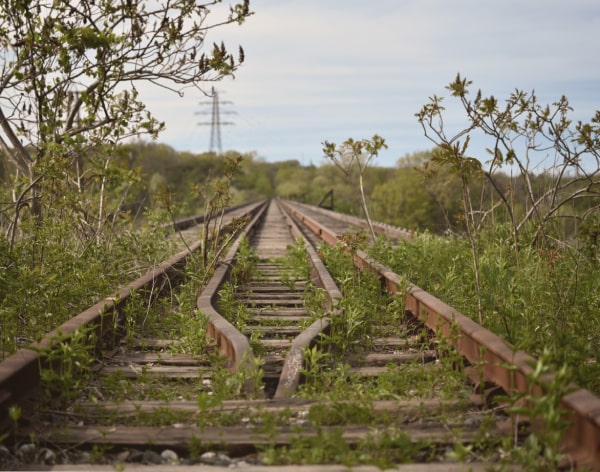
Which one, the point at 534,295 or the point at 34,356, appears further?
the point at 534,295

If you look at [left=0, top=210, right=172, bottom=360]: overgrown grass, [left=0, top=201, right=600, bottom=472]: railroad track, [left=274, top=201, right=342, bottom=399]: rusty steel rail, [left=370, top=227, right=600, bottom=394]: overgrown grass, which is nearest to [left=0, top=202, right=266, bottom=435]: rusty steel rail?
[left=0, top=201, right=600, bottom=472]: railroad track

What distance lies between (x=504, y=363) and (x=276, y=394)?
1.14 m

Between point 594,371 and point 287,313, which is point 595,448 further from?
point 287,313

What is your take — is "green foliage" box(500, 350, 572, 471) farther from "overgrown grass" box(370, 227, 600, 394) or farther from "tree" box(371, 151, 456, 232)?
"tree" box(371, 151, 456, 232)

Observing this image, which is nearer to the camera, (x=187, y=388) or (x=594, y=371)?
(x=594, y=371)

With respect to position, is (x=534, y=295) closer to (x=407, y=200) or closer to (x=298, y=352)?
(x=298, y=352)

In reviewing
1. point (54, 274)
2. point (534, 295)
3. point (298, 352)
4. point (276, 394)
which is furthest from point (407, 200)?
point (276, 394)

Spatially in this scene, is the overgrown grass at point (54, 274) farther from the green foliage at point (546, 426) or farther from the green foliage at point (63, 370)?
the green foliage at point (546, 426)

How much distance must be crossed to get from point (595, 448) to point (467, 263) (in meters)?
4.36

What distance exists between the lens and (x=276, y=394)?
3.09 meters

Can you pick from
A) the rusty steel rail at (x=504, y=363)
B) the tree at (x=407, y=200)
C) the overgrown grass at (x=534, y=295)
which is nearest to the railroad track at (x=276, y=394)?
the rusty steel rail at (x=504, y=363)

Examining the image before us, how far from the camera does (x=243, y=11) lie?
21.4 feet

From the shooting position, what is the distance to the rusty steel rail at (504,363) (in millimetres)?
2219

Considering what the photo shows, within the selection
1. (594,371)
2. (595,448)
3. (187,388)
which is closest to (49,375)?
(187,388)
